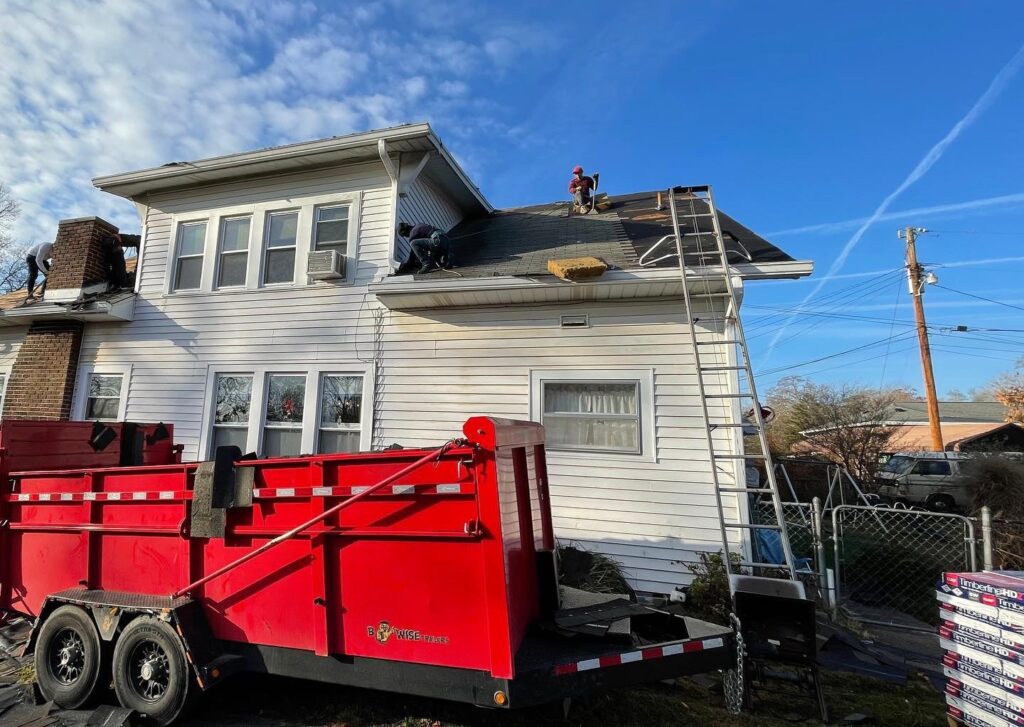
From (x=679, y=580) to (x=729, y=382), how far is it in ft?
8.22

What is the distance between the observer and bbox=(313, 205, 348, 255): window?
8.26 meters

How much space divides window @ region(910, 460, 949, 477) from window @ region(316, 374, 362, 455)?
55.6 feet

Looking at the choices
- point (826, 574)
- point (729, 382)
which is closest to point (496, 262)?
point (729, 382)

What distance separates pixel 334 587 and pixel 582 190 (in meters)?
8.58

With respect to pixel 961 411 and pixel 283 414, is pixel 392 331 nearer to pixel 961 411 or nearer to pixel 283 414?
pixel 283 414

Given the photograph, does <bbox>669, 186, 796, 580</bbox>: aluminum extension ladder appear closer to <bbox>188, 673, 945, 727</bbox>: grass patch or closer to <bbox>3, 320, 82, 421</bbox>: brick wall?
<bbox>188, 673, 945, 727</bbox>: grass patch

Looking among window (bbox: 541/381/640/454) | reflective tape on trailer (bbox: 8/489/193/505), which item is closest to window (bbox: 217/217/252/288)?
reflective tape on trailer (bbox: 8/489/193/505)

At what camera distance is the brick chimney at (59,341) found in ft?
29.8

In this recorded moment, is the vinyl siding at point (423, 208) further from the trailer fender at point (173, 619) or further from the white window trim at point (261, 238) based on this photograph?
the trailer fender at point (173, 619)

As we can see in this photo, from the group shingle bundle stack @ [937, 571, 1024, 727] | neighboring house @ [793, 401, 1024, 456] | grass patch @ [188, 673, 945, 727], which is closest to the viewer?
shingle bundle stack @ [937, 571, 1024, 727]

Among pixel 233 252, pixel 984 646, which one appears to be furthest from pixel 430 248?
pixel 984 646

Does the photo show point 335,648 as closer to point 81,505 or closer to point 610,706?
point 610,706

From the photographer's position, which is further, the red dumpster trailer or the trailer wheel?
the trailer wheel

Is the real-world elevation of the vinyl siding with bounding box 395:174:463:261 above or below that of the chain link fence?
above
